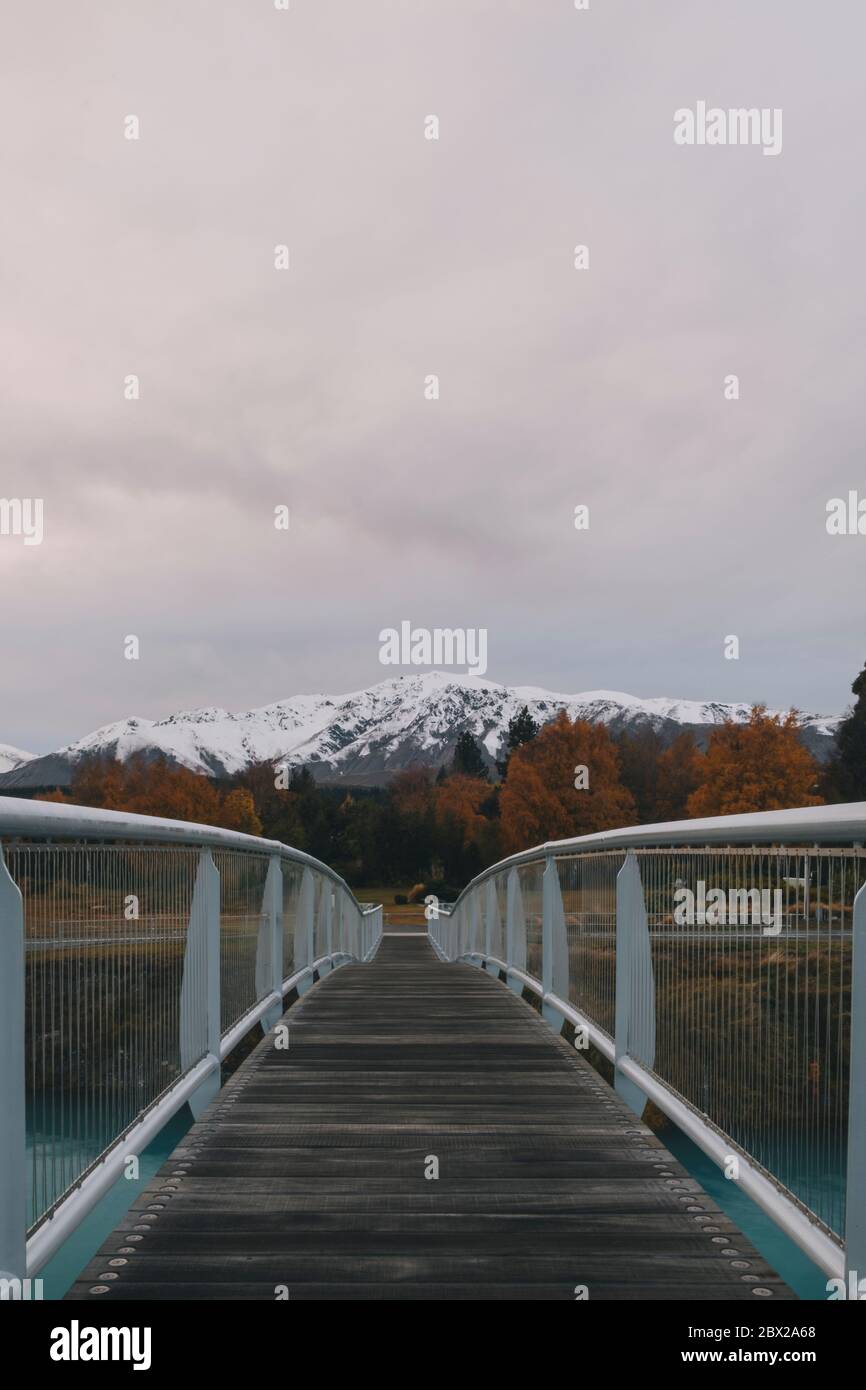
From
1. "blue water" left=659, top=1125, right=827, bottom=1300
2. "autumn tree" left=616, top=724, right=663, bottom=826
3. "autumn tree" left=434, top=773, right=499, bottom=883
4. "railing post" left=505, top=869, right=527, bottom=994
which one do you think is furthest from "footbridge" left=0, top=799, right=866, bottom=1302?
"autumn tree" left=616, top=724, right=663, bottom=826

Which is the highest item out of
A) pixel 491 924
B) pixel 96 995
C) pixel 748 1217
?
pixel 96 995

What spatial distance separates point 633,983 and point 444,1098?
3.27 ft

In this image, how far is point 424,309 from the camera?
26.7m

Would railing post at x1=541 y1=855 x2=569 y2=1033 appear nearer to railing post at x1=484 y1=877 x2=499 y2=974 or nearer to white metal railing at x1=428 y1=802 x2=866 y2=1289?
white metal railing at x1=428 y1=802 x2=866 y2=1289

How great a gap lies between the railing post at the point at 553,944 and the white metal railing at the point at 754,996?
907 millimetres

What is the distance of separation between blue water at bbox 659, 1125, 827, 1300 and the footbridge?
0.11 m

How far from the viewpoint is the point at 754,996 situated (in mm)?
3143

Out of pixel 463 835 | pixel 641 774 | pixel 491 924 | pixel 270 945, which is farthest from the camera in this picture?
pixel 463 835

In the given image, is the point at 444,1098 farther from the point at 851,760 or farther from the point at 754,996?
the point at 851,760

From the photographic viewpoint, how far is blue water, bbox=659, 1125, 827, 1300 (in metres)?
2.78

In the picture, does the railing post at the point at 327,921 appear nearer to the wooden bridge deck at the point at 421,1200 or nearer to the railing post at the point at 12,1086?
the wooden bridge deck at the point at 421,1200

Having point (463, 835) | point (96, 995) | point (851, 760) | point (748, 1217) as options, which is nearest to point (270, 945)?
point (96, 995)

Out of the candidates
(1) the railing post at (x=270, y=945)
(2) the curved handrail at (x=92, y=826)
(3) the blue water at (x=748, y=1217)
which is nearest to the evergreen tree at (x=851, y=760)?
(3) the blue water at (x=748, y=1217)

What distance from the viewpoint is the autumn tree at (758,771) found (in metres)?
45.1
